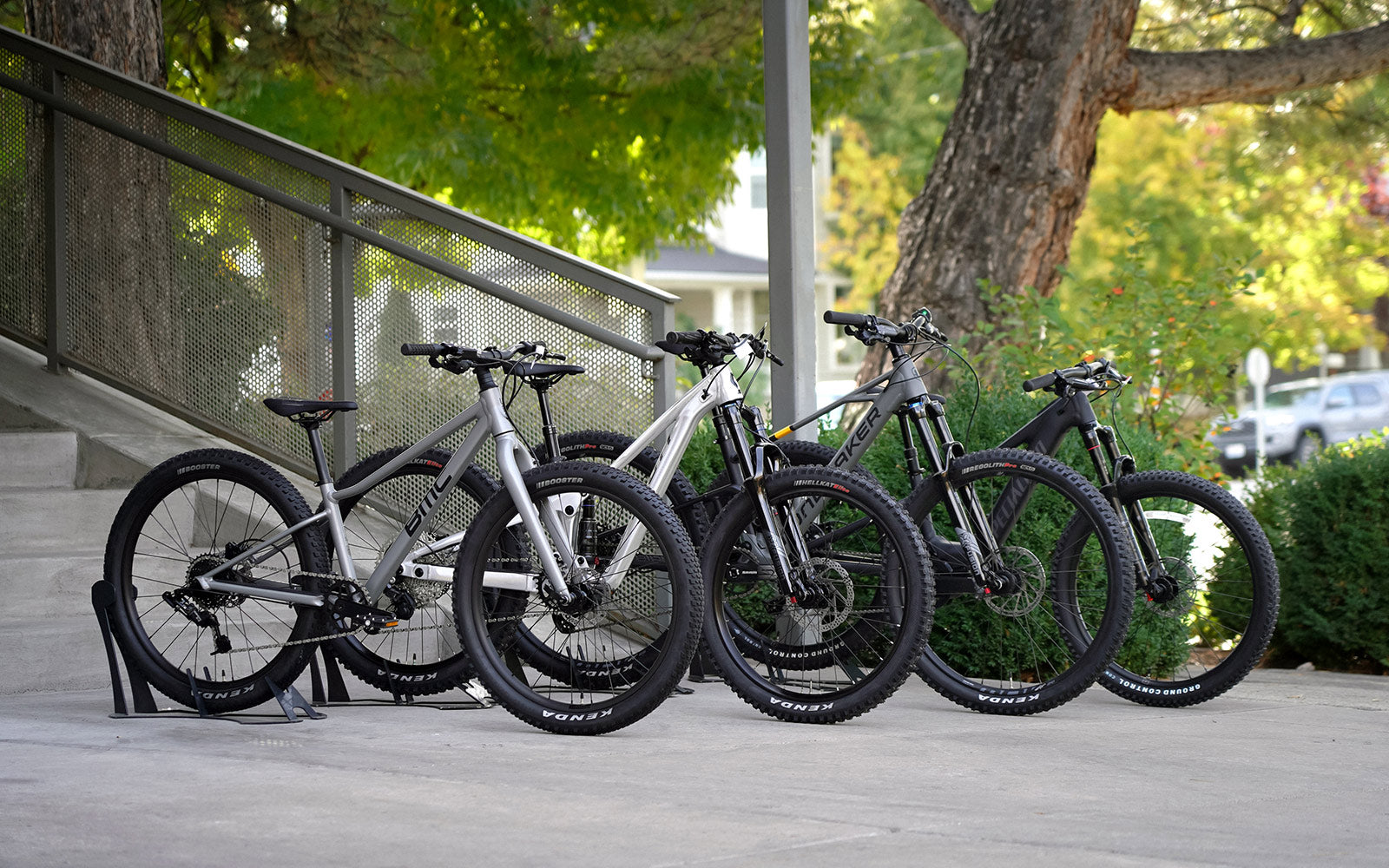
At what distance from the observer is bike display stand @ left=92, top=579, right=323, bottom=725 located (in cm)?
541

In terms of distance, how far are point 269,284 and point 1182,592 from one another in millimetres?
4002

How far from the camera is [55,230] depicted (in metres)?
7.20

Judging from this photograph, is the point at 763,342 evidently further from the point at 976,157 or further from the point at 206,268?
the point at 976,157

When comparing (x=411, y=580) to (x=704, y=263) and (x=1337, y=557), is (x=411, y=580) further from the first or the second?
(x=704, y=263)

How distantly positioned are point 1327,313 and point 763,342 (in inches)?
1177

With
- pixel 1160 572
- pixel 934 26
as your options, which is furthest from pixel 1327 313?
pixel 1160 572

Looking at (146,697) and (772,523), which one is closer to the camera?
(772,523)

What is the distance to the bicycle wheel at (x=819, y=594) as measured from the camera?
17.3 feet

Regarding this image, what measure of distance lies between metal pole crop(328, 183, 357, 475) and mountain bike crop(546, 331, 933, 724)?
1.17m

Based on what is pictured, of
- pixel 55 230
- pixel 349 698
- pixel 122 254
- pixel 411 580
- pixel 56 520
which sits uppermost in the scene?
pixel 55 230

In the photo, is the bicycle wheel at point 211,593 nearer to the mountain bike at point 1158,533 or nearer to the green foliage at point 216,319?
the green foliage at point 216,319

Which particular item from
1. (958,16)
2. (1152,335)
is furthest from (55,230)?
(958,16)

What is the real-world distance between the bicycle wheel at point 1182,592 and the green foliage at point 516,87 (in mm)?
6544

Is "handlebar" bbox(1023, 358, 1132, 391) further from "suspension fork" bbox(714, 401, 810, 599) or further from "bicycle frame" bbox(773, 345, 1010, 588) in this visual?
"suspension fork" bbox(714, 401, 810, 599)
